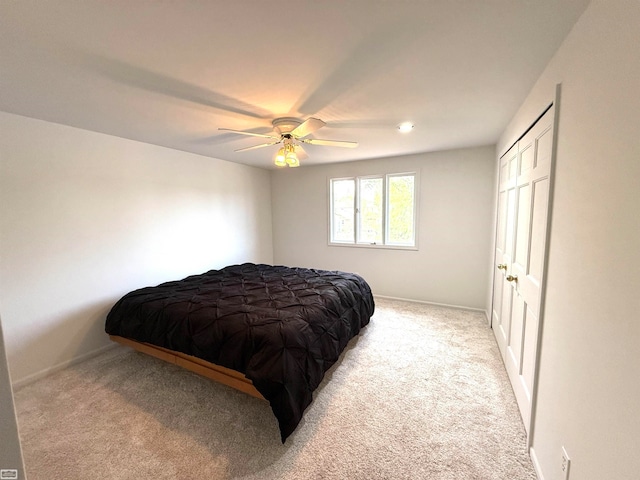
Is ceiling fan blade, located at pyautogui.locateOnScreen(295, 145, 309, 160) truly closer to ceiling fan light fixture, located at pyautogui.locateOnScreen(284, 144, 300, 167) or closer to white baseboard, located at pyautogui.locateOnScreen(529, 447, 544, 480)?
ceiling fan light fixture, located at pyautogui.locateOnScreen(284, 144, 300, 167)

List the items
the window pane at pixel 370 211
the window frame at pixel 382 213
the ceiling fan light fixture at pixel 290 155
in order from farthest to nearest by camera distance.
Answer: the window pane at pixel 370 211 < the window frame at pixel 382 213 < the ceiling fan light fixture at pixel 290 155

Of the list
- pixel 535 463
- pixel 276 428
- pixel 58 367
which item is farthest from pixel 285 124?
pixel 58 367

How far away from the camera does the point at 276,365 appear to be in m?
1.71

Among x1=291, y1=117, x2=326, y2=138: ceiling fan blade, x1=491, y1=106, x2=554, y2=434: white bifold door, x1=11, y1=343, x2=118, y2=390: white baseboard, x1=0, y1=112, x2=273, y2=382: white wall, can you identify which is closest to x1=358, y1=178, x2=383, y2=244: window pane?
x1=491, y1=106, x2=554, y2=434: white bifold door

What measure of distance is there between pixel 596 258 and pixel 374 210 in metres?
3.48

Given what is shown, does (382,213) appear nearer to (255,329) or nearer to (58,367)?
(255,329)

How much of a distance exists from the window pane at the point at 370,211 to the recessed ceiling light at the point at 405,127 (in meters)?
1.55

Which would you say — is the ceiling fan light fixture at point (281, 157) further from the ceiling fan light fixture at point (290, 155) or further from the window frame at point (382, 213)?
the window frame at point (382, 213)

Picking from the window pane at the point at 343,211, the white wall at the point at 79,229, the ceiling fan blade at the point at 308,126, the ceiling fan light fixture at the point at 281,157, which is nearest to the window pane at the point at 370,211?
the window pane at the point at 343,211

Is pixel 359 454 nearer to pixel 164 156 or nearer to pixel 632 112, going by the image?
pixel 632 112

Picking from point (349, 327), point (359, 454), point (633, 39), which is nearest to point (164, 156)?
point (349, 327)

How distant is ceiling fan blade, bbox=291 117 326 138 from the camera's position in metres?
2.01

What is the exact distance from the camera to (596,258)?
39.4 inches

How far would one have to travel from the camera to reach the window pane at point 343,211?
4.61 meters
